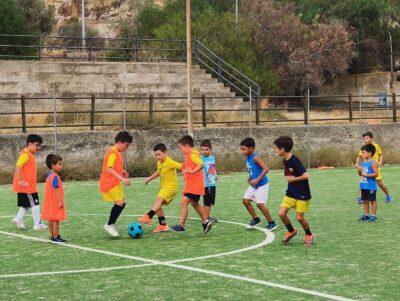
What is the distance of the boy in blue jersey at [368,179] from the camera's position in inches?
562

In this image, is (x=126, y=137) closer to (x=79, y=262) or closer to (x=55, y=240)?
(x=55, y=240)

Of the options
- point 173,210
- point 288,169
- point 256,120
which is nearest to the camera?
point 288,169

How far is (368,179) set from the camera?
14430 millimetres

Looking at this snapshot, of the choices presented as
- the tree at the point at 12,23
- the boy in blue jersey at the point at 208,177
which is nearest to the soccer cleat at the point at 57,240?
the boy in blue jersey at the point at 208,177

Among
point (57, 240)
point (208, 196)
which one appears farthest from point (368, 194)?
point (57, 240)

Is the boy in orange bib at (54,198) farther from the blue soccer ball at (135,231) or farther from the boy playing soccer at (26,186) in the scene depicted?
the boy playing soccer at (26,186)

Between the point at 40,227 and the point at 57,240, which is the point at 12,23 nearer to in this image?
the point at 40,227

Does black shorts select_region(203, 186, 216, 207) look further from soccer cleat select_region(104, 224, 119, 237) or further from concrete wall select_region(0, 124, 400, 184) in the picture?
concrete wall select_region(0, 124, 400, 184)

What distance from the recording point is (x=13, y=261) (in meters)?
10.8

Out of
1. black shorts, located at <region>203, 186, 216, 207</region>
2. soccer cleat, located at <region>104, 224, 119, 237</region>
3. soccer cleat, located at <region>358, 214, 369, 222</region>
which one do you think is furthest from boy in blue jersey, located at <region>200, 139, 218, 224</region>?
soccer cleat, located at <region>358, 214, 369, 222</region>

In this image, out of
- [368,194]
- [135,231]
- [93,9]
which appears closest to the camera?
[135,231]

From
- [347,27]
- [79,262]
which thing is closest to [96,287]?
[79,262]

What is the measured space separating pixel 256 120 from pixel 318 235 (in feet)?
58.9

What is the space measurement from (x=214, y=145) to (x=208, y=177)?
46.3 ft
